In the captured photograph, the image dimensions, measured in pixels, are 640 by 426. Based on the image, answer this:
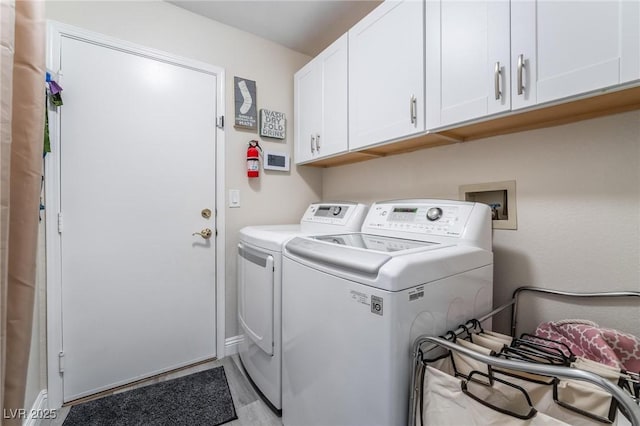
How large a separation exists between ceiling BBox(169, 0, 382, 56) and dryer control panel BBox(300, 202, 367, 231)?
4.39 feet

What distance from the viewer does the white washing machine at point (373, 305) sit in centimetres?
86

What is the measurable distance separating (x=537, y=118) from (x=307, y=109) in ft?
4.89

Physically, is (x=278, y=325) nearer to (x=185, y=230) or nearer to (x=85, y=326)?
(x=185, y=230)

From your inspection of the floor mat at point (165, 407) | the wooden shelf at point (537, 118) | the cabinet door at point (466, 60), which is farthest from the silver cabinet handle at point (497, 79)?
the floor mat at point (165, 407)

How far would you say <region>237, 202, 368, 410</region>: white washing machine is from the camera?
4.67 ft

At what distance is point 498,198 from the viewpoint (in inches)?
56.9

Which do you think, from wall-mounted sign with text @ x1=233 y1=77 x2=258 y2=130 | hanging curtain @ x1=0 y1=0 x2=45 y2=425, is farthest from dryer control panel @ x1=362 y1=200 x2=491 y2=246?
hanging curtain @ x1=0 y1=0 x2=45 y2=425

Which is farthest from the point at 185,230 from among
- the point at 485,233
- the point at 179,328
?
the point at 485,233

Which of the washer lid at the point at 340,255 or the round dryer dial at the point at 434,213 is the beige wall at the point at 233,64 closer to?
the washer lid at the point at 340,255

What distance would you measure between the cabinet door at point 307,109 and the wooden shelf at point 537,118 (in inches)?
21.3

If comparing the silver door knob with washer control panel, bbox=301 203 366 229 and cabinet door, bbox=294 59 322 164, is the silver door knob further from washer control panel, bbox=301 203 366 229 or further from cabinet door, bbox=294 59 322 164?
cabinet door, bbox=294 59 322 164

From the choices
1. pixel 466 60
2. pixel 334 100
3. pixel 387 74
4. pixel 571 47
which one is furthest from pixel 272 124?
pixel 571 47

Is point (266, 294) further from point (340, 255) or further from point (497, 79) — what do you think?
point (497, 79)

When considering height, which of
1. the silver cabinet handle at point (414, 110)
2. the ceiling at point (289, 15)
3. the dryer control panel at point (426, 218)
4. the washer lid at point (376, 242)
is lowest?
the washer lid at point (376, 242)
